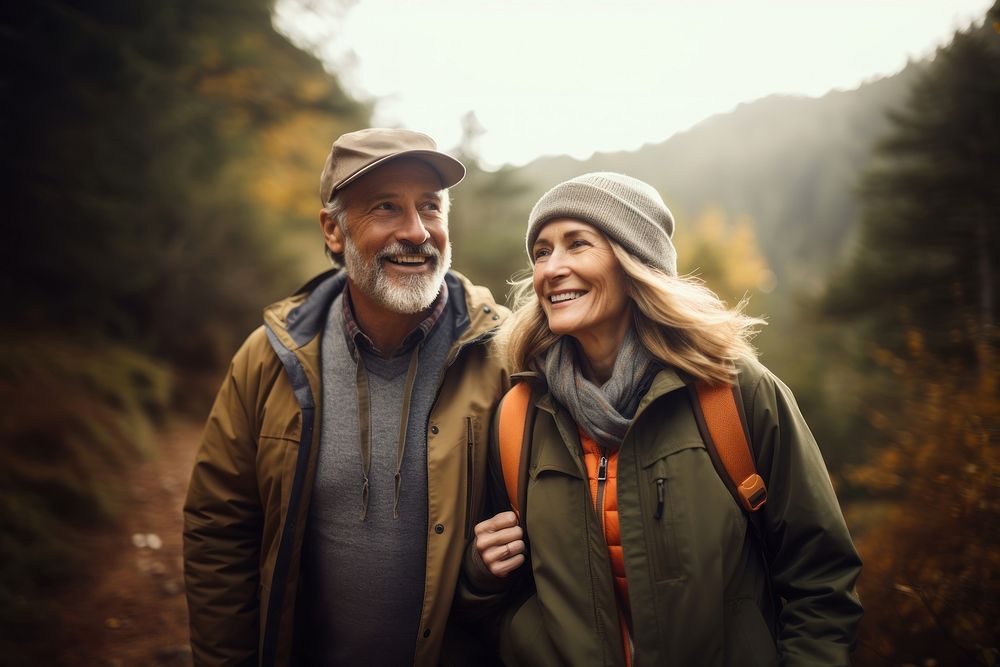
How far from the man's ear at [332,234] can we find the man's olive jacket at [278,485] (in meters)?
0.39

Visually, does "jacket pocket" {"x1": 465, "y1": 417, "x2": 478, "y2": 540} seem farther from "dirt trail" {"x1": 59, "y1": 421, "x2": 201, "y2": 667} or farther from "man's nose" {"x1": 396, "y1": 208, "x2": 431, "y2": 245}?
"dirt trail" {"x1": 59, "y1": 421, "x2": 201, "y2": 667}

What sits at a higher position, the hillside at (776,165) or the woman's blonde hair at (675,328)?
the hillside at (776,165)

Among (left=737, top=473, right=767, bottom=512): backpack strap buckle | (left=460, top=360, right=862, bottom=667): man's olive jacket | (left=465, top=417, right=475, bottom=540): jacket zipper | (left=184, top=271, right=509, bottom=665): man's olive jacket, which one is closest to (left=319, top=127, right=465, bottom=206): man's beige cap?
(left=184, top=271, right=509, bottom=665): man's olive jacket

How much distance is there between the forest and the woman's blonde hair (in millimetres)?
663

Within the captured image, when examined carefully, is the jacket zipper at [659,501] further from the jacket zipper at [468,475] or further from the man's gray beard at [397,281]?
the man's gray beard at [397,281]

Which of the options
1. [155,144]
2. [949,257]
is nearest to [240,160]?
[155,144]

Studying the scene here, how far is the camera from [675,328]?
6.98ft

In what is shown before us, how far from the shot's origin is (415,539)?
233cm

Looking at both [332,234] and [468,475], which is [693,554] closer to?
[468,475]

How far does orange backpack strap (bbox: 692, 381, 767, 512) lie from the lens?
185 centimetres

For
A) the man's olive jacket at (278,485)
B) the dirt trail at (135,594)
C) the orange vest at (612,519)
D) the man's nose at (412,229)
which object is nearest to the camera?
the orange vest at (612,519)

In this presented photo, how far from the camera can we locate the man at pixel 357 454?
231cm

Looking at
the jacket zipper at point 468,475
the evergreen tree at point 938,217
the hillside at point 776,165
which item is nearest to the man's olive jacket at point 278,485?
the jacket zipper at point 468,475

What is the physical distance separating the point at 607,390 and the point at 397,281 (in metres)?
1.09
